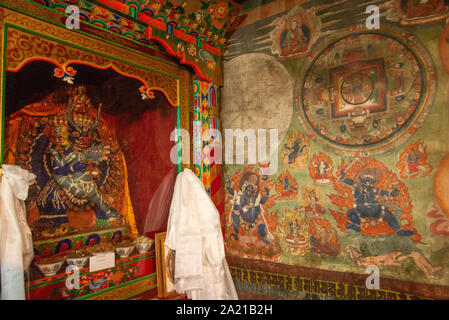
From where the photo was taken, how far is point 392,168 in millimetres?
3047

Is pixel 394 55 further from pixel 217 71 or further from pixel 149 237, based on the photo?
pixel 149 237

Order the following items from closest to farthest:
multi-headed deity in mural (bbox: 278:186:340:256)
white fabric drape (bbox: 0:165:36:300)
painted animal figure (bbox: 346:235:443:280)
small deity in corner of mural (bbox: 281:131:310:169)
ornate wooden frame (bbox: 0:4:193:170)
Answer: white fabric drape (bbox: 0:165:36:300)
ornate wooden frame (bbox: 0:4:193:170)
painted animal figure (bbox: 346:235:443:280)
multi-headed deity in mural (bbox: 278:186:340:256)
small deity in corner of mural (bbox: 281:131:310:169)

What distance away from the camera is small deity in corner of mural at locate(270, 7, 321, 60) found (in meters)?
3.61

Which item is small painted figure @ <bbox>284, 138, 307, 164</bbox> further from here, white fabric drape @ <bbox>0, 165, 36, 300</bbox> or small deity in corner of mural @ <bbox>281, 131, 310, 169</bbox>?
white fabric drape @ <bbox>0, 165, 36, 300</bbox>

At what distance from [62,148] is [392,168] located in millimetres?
3136

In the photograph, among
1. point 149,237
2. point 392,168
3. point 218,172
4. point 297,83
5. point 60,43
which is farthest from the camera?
point 218,172

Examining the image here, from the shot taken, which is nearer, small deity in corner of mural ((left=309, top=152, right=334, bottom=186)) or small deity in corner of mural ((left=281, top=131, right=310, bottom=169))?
small deity in corner of mural ((left=309, top=152, right=334, bottom=186))

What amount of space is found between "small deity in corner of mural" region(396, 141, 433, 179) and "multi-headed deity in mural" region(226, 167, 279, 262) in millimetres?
1439

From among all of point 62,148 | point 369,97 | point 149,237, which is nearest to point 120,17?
point 62,148

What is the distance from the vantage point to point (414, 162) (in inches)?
116

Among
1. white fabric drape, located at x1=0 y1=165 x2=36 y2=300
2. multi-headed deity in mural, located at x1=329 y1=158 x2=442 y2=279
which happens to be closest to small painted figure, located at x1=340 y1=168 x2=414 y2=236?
multi-headed deity in mural, located at x1=329 y1=158 x2=442 y2=279

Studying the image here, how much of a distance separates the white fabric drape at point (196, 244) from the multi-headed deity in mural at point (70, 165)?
2.16 ft

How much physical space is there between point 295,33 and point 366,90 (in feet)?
3.74

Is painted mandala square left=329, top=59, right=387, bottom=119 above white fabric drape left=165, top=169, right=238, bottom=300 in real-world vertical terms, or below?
above
